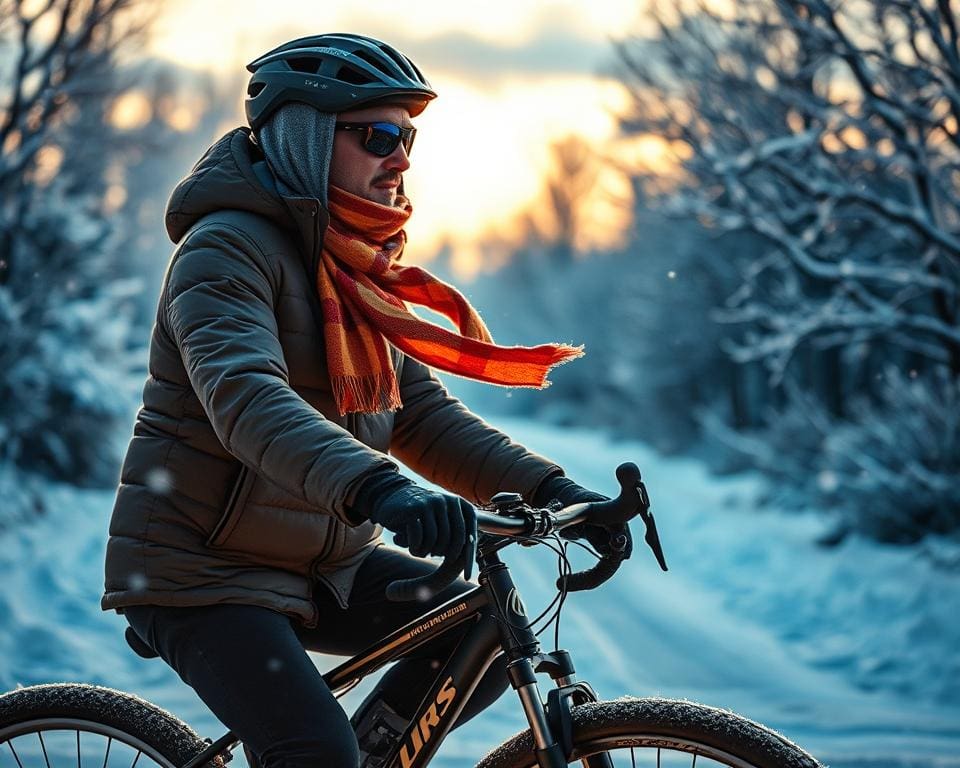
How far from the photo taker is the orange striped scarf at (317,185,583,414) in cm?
256

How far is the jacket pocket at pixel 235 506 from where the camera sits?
247 cm

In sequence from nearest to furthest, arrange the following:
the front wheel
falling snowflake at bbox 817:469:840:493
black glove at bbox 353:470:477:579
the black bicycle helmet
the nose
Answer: black glove at bbox 353:470:477:579 < the front wheel < the black bicycle helmet < the nose < falling snowflake at bbox 817:469:840:493

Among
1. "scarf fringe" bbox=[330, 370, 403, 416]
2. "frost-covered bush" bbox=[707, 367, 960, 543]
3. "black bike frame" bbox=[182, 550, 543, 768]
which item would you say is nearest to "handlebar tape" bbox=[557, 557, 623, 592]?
"black bike frame" bbox=[182, 550, 543, 768]

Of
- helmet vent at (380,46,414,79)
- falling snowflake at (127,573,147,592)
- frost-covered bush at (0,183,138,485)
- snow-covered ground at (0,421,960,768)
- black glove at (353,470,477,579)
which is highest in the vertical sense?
frost-covered bush at (0,183,138,485)

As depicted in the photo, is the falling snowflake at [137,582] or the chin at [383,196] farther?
the chin at [383,196]

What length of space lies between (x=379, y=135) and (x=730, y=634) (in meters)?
6.55

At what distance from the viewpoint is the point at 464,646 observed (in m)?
2.38

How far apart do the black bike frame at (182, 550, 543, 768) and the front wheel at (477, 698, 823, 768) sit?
0.11m

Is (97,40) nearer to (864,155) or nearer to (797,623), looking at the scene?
(864,155)

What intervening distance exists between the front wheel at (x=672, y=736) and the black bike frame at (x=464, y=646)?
0.11 metres

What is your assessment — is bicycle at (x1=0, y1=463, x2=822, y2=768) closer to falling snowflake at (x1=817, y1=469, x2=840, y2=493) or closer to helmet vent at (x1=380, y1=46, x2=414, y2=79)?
helmet vent at (x1=380, y1=46, x2=414, y2=79)

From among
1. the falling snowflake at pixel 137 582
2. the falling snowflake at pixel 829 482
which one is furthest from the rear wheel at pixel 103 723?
the falling snowflake at pixel 829 482

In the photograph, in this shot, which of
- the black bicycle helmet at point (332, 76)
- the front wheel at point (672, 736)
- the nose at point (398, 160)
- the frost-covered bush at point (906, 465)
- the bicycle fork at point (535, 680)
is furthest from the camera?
the frost-covered bush at point (906, 465)

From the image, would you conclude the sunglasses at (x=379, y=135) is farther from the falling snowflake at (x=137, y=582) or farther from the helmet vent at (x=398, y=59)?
the falling snowflake at (x=137, y=582)
